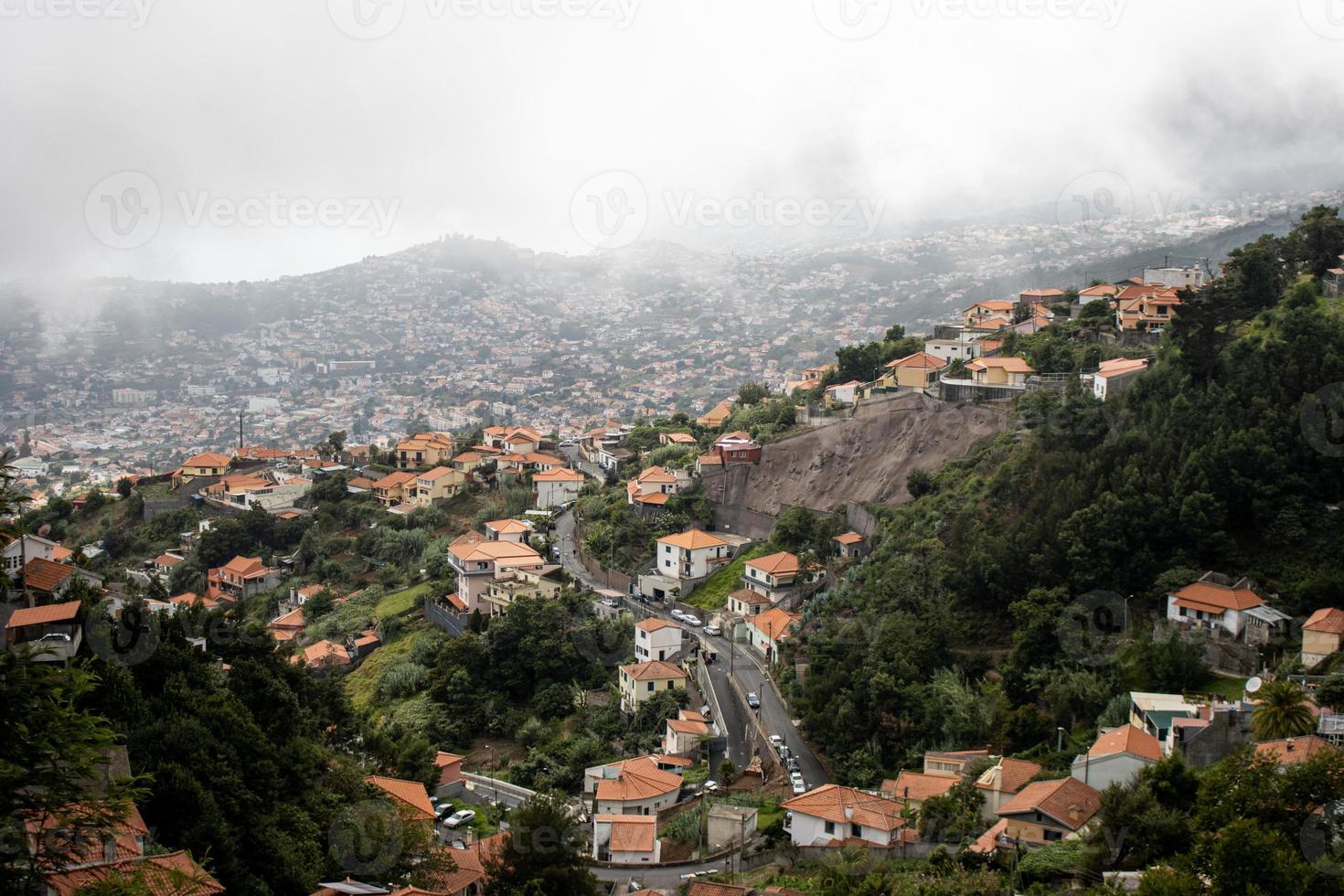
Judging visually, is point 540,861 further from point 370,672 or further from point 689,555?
point 689,555

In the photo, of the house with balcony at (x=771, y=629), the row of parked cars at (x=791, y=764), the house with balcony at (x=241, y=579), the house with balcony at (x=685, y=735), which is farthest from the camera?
the house with balcony at (x=241, y=579)

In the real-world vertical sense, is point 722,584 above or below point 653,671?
above

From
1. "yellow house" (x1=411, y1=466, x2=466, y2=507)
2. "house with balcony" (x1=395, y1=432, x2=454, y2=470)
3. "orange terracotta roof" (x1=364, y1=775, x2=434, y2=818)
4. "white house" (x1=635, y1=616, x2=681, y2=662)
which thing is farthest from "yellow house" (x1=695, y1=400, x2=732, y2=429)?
"orange terracotta roof" (x1=364, y1=775, x2=434, y2=818)

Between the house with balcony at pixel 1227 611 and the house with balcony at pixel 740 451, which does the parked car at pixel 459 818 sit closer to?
the house with balcony at pixel 1227 611

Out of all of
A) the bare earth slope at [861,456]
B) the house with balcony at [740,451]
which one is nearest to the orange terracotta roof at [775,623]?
the bare earth slope at [861,456]

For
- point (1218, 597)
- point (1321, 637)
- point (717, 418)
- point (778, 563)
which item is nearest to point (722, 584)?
point (778, 563)
